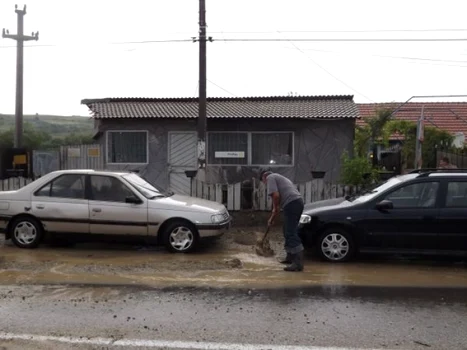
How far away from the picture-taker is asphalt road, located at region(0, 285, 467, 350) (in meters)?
4.63

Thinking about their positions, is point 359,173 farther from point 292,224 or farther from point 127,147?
point 127,147

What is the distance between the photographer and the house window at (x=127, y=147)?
1579 centimetres

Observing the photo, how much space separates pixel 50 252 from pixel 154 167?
7.19 m

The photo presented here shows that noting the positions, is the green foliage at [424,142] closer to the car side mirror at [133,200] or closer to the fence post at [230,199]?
the fence post at [230,199]

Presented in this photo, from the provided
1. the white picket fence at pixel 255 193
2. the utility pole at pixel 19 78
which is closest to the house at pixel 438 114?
the white picket fence at pixel 255 193

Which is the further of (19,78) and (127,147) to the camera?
(19,78)

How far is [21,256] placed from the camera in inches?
329

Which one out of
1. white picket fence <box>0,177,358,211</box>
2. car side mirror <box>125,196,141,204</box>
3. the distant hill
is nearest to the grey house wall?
white picket fence <box>0,177,358,211</box>

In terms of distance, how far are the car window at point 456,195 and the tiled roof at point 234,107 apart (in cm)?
675

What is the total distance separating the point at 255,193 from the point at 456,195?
15.8ft

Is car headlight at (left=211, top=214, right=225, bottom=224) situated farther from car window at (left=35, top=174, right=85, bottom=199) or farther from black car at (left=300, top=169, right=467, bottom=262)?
car window at (left=35, top=174, right=85, bottom=199)

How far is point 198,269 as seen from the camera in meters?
7.54

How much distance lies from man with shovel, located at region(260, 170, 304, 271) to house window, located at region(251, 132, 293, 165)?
25.4ft

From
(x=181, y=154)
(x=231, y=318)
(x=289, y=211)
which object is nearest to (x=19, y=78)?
(x=181, y=154)
